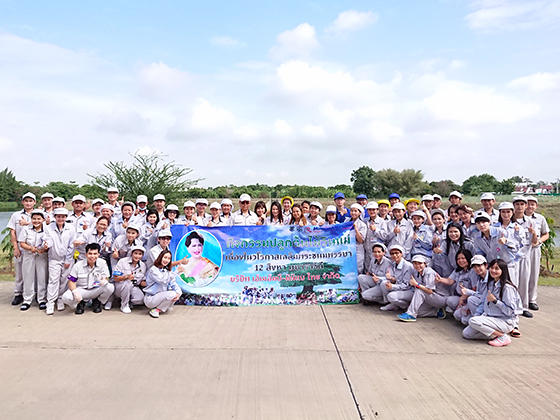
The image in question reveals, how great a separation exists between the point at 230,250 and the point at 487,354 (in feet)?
12.9

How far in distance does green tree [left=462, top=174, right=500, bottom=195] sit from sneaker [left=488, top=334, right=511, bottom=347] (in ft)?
261

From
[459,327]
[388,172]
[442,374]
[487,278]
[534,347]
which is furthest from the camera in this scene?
[388,172]

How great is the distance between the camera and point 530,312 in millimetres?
6430

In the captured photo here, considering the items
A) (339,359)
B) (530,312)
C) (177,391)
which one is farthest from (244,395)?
(530,312)

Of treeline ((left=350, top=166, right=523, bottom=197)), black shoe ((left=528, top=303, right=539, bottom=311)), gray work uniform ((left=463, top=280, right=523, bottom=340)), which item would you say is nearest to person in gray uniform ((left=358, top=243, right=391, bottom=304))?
gray work uniform ((left=463, top=280, right=523, bottom=340))

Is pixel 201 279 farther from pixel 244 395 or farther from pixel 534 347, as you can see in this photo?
pixel 534 347

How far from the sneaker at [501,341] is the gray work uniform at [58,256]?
5.88 m

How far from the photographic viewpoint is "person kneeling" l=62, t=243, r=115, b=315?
6.16 metres

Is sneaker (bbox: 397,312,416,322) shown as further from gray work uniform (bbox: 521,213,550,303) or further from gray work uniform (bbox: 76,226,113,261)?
gray work uniform (bbox: 76,226,113,261)

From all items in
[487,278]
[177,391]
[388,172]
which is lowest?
[177,391]

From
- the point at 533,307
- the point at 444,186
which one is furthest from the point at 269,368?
the point at 444,186

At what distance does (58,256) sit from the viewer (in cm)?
652

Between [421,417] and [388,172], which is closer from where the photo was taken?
[421,417]

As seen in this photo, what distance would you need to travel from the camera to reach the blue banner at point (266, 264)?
6.74 metres
